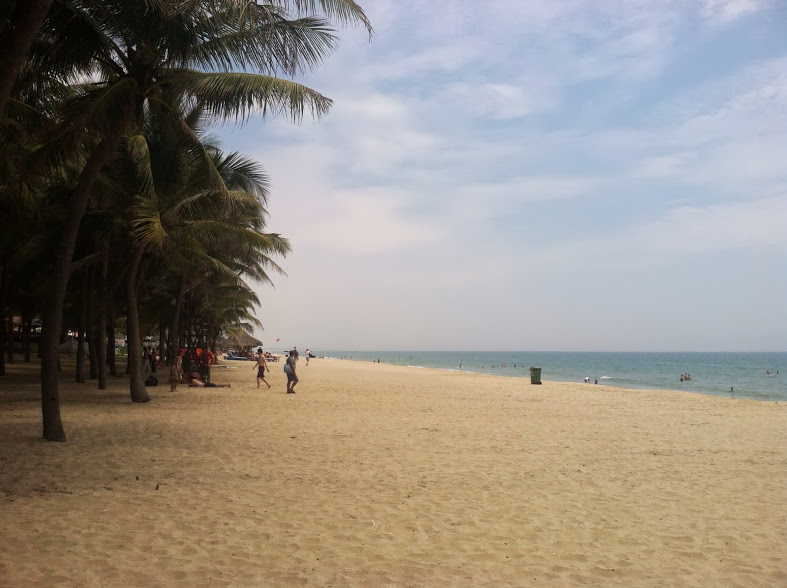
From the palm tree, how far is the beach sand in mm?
2721

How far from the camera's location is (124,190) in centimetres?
1287

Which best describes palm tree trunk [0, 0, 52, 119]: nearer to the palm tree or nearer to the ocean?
the palm tree

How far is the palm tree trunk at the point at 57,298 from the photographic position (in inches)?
336

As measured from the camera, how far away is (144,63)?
8586mm

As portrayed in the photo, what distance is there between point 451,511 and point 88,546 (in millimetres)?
3066

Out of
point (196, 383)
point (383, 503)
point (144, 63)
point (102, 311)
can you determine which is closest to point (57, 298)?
point (144, 63)

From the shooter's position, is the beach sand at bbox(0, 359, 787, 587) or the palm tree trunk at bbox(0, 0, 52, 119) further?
the palm tree trunk at bbox(0, 0, 52, 119)

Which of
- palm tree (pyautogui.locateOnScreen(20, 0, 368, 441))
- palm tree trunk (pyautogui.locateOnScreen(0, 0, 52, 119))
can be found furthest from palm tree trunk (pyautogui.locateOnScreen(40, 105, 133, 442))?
palm tree trunk (pyautogui.locateOnScreen(0, 0, 52, 119))

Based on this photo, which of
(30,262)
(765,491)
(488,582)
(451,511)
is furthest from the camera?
(30,262)

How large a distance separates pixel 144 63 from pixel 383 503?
6.78m

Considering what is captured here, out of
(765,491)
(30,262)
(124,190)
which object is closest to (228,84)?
(124,190)

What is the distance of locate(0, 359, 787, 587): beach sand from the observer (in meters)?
4.30

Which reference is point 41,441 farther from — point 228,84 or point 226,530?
point 228,84

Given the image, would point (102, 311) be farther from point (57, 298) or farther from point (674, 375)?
point (674, 375)
